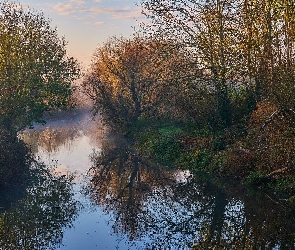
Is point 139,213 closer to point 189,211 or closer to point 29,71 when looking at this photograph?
point 189,211

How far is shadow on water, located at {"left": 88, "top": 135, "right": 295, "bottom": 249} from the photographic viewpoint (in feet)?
46.5

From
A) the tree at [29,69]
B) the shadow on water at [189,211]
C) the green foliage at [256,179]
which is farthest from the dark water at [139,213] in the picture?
the tree at [29,69]

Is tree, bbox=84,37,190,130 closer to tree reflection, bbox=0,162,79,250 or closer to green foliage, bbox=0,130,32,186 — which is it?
green foliage, bbox=0,130,32,186

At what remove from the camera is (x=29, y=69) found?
3334 centimetres

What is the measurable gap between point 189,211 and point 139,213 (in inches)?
84.8

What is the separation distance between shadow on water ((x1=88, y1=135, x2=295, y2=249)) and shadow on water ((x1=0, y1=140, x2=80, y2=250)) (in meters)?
1.77

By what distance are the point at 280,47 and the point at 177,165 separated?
1079 cm

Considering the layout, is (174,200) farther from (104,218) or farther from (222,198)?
(104,218)

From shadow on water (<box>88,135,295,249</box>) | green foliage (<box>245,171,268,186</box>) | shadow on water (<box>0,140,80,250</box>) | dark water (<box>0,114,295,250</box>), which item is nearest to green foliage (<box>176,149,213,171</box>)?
dark water (<box>0,114,295,250</box>)

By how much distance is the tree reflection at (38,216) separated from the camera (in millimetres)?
14453

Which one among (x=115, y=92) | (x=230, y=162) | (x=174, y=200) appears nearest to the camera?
(x=174, y=200)

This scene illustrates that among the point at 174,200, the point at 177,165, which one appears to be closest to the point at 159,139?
the point at 177,165

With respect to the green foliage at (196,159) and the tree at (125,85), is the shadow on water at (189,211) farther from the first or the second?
the tree at (125,85)

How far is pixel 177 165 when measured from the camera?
27.8 metres
